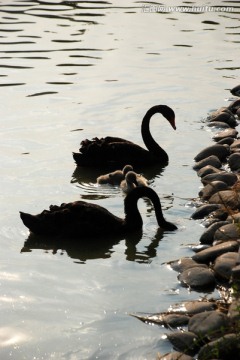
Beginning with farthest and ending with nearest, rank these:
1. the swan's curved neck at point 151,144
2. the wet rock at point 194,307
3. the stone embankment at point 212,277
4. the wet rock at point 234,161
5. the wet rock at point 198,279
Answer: the swan's curved neck at point 151,144
the wet rock at point 234,161
the wet rock at point 198,279
the wet rock at point 194,307
the stone embankment at point 212,277

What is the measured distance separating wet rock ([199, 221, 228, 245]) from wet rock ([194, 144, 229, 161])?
325 centimetres

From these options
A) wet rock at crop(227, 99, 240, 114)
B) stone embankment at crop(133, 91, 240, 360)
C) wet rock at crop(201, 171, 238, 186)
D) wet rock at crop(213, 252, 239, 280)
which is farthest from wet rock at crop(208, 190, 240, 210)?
wet rock at crop(227, 99, 240, 114)

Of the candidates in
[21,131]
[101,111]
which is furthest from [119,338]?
[101,111]

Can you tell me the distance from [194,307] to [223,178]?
364 cm

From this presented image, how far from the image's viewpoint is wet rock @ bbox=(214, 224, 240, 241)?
9.28 m

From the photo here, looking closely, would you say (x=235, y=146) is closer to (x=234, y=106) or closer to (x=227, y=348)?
(x=234, y=106)

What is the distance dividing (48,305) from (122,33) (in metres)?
15.6

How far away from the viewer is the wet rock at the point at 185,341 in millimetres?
7348

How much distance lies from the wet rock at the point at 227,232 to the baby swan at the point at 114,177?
281 centimetres

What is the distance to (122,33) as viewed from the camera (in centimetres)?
2331

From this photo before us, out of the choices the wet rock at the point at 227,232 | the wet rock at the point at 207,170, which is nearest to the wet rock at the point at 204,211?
the wet rock at the point at 227,232

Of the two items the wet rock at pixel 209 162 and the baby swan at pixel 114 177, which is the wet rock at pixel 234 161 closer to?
the wet rock at pixel 209 162

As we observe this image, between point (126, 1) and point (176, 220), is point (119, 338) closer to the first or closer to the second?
point (176, 220)

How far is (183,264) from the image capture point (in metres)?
9.09
